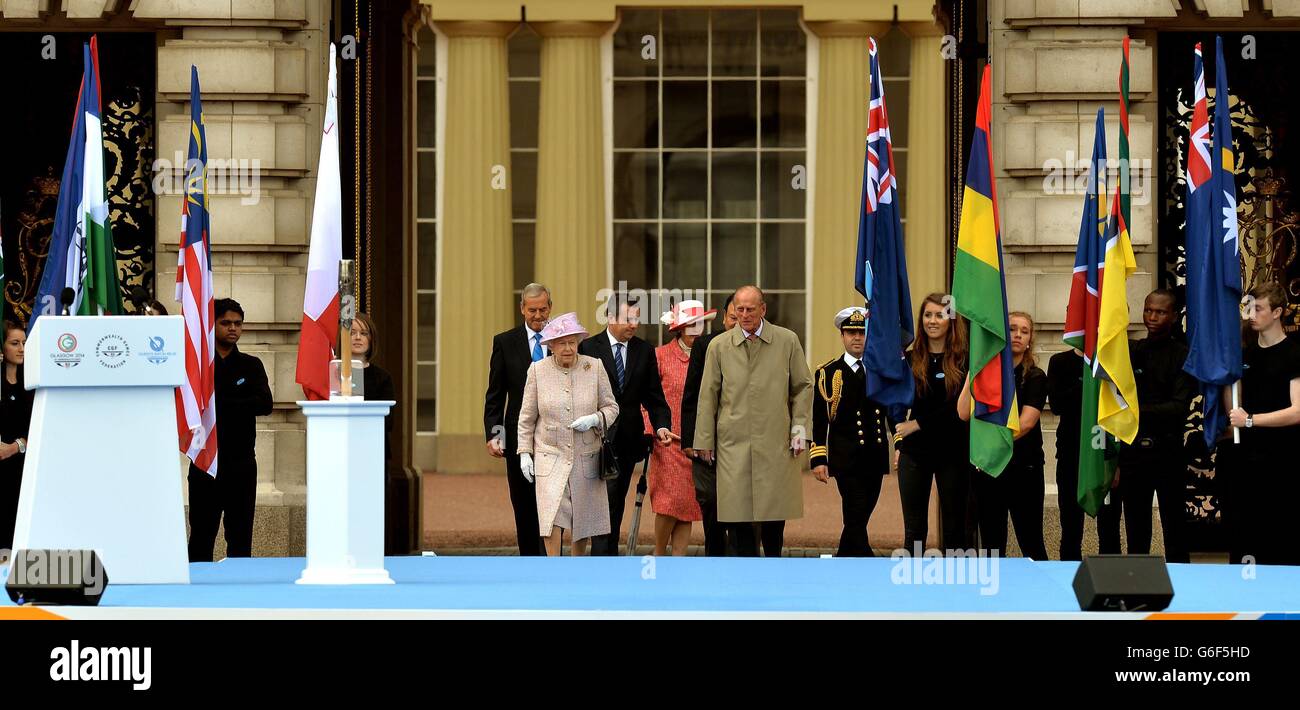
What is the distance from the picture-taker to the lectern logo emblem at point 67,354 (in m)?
9.21

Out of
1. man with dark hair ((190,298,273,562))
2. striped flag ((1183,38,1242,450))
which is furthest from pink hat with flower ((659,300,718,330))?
striped flag ((1183,38,1242,450))

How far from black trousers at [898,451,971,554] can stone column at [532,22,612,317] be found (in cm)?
1196

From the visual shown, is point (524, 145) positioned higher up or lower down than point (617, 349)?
higher up

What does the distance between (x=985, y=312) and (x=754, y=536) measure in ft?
7.51

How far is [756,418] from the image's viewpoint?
44.4ft

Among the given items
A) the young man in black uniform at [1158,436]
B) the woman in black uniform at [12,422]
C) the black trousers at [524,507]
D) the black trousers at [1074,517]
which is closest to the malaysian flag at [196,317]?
the woman in black uniform at [12,422]

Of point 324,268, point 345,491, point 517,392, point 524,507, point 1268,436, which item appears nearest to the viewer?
point 345,491

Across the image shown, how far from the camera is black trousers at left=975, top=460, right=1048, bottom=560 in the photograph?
43.0 ft

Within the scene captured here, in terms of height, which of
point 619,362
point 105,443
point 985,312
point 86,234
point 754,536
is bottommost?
point 754,536

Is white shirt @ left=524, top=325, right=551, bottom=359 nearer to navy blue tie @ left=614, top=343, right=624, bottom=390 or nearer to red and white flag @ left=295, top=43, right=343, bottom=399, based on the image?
navy blue tie @ left=614, top=343, right=624, bottom=390

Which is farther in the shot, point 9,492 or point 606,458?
point 606,458

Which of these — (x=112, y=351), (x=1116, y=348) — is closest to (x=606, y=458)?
(x=1116, y=348)

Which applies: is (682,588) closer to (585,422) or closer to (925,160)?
(585,422)

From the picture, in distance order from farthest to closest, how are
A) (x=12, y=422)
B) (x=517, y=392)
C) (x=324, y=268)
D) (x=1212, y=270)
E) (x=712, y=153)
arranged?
(x=712, y=153), (x=517, y=392), (x=12, y=422), (x=1212, y=270), (x=324, y=268)
